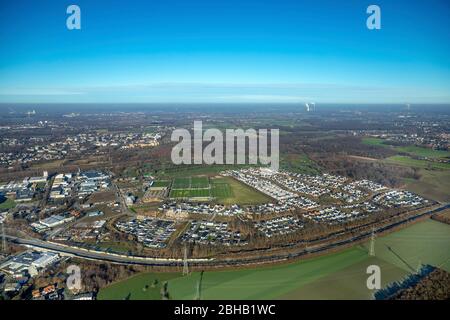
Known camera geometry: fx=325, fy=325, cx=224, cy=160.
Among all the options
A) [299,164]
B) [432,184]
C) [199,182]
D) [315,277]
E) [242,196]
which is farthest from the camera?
[299,164]

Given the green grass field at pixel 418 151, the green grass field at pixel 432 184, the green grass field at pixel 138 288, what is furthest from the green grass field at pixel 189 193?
the green grass field at pixel 418 151

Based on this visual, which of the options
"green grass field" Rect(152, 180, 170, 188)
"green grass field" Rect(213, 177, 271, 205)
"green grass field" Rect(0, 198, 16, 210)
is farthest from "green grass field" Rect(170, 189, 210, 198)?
"green grass field" Rect(0, 198, 16, 210)

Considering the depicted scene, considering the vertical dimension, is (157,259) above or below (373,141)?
below

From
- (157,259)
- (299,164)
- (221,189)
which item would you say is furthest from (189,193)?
(299,164)

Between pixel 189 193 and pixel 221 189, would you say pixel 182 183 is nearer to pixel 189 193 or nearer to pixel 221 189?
pixel 189 193

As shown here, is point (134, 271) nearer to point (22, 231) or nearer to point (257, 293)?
point (257, 293)

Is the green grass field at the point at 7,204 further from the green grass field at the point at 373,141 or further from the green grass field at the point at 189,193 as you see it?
the green grass field at the point at 373,141
